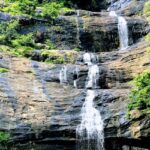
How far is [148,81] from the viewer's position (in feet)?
54.3

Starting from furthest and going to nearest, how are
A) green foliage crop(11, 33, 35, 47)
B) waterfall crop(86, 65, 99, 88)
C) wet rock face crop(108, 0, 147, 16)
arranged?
1. wet rock face crop(108, 0, 147, 16)
2. green foliage crop(11, 33, 35, 47)
3. waterfall crop(86, 65, 99, 88)

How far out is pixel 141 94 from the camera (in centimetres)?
1580

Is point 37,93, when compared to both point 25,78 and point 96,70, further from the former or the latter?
point 96,70

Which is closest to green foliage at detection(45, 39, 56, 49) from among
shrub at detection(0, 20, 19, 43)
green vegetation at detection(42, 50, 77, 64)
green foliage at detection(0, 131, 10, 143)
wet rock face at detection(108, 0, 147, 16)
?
green vegetation at detection(42, 50, 77, 64)

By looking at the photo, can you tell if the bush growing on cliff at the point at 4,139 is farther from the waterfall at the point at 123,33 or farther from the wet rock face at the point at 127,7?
the wet rock face at the point at 127,7

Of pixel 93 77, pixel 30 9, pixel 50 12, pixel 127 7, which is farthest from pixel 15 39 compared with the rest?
pixel 127 7

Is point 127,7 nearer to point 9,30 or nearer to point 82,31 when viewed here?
point 82,31

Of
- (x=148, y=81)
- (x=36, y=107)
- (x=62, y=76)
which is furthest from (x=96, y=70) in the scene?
(x=36, y=107)

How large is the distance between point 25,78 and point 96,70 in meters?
3.52

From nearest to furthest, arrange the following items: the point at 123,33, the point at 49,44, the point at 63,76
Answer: the point at 63,76 → the point at 49,44 → the point at 123,33

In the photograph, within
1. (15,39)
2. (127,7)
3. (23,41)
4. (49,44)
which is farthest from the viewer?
(127,7)

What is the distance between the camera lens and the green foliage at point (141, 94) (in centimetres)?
1535

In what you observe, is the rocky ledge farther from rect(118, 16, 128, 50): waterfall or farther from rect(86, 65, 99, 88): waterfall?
rect(118, 16, 128, 50): waterfall

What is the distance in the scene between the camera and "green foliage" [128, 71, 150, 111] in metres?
15.4
